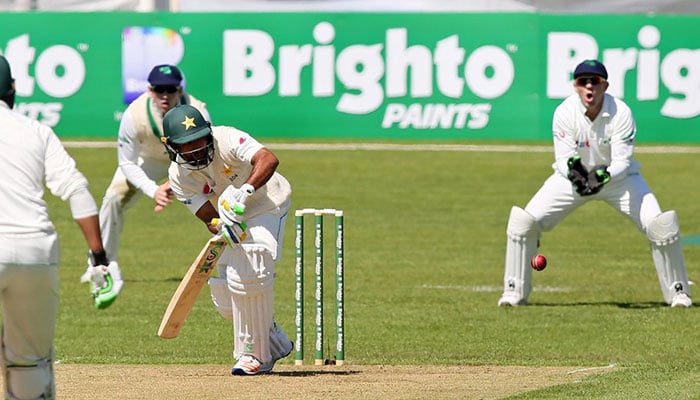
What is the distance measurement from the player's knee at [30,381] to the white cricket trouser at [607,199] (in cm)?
632

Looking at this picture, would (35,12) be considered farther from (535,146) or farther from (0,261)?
(0,261)

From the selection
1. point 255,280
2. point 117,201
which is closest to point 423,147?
point 117,201

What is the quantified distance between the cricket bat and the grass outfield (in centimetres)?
99

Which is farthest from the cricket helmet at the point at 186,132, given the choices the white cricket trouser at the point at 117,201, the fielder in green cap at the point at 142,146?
the white cricket trouser at the point at 117,201

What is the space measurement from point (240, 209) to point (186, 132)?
50 centimetres

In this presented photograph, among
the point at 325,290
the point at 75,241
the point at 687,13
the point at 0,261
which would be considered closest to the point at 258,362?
the point at 0,261

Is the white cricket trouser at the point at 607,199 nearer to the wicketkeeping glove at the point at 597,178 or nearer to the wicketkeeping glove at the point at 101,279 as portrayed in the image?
the wicketkeeping glove at the point at 597,178

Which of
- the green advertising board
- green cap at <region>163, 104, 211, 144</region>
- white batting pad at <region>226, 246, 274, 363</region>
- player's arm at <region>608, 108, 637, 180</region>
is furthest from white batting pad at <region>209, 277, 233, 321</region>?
the green advertising board

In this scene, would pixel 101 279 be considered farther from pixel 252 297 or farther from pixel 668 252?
pixel 668 252

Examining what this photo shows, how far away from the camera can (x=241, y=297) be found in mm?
8734

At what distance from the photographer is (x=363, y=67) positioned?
26016 millimetres

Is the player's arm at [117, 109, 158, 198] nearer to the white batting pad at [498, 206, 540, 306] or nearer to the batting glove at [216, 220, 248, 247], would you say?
the white batting pad at [498, 206, 540, 306]

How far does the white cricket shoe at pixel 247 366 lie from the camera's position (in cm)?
885

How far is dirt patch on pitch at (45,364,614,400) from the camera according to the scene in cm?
816
